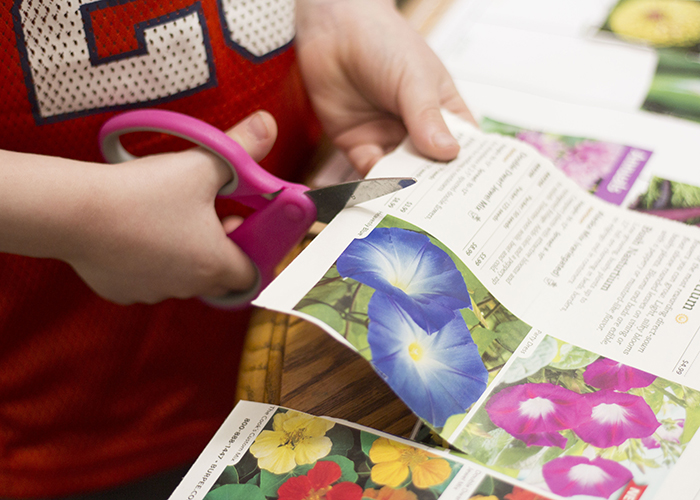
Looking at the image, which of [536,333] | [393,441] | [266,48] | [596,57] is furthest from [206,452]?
[596,57]

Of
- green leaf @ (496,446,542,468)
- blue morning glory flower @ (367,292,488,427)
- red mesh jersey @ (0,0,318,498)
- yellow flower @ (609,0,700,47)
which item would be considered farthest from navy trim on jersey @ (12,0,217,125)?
yellow flower @ (609,0,700,47)

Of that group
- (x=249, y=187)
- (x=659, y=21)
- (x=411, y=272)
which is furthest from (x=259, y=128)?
(x=659, y=21)

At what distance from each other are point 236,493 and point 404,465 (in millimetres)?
95

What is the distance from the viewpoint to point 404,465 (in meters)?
0.32

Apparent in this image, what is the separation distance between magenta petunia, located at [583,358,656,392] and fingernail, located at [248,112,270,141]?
293mm

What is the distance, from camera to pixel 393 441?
0.33 m

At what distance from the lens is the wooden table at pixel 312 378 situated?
0.36 meters

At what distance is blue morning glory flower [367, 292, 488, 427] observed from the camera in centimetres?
32

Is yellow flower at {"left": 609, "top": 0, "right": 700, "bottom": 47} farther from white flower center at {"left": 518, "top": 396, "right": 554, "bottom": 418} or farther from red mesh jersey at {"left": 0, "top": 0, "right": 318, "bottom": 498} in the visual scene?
white flower center at {"left": 518, "top": 396, "right": 554, "bottom": 418}

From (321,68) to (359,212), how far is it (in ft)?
0.81

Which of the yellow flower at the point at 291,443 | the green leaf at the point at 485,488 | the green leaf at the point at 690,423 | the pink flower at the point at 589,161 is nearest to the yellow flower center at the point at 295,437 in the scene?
the yellow flower at the point at 291,443

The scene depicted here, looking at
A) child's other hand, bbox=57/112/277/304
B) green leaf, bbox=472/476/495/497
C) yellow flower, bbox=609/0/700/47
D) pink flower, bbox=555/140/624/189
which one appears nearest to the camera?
green leaf, bbox=472/476/495/497

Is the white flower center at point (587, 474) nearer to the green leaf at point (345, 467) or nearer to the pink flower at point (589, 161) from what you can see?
the green leaf at point (345, 467)

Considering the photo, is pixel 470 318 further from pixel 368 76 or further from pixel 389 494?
pixel 368 76
